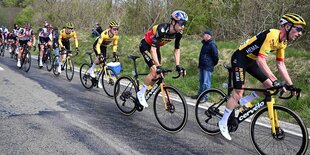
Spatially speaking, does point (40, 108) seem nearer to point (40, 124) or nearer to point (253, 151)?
point (40, 124)

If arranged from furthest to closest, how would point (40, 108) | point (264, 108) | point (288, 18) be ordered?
point (40, 108) → point (264, 108) → point (288, 18)

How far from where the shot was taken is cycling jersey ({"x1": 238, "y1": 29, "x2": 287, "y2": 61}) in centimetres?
439

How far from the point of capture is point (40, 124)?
5.23m

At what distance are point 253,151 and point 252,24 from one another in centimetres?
963

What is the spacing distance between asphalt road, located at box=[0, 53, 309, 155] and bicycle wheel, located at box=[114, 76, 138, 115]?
0.16 meters

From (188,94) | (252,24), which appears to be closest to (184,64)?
(188,94)

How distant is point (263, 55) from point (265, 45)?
0.51 ft

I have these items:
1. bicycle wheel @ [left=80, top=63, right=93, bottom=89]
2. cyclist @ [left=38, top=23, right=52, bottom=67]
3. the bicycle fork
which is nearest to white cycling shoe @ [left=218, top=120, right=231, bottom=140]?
the bicycle fork

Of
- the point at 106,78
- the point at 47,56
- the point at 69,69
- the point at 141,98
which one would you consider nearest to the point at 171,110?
the point at 141,98

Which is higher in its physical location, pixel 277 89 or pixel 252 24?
pixel 252 24

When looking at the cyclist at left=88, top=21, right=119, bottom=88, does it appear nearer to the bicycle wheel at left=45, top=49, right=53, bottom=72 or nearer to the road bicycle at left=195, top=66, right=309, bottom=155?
the road bicycle at left=195, top=66, right=309, bottom=155

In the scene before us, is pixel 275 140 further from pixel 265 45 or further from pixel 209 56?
pixel 209 56

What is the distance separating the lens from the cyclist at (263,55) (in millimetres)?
4250

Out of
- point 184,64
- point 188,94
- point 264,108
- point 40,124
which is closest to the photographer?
point 264,108
